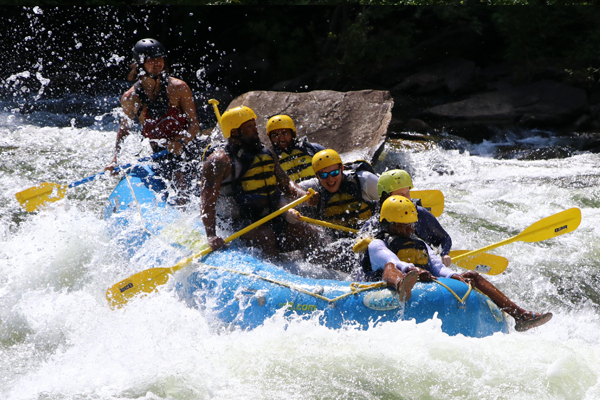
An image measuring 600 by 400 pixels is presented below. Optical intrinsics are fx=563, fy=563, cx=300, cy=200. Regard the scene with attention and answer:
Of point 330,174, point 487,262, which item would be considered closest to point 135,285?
point 330,174

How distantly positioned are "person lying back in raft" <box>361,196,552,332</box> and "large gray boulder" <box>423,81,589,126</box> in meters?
6.98

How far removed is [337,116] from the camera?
835cm

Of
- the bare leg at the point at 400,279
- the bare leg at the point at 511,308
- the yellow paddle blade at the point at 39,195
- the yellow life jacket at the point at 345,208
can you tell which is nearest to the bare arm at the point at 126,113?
the yellow paddle blade at the point at 39,195

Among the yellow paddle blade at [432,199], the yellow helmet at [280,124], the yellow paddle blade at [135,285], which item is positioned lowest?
the yellow paddle blade at [432,199]

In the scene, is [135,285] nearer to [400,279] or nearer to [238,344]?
[238,344]

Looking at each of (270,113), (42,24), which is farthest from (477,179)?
(42,24)

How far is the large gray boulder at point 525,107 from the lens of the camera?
10.1 meters

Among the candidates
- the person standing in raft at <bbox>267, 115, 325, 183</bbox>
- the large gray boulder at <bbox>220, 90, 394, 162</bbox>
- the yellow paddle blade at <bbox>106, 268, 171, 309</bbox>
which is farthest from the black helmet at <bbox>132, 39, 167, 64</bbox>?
the large gray boulder at <bbox>220, 90, 394, 162</bbox>

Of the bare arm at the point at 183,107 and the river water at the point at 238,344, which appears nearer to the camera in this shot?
the river water at the point at 238,344

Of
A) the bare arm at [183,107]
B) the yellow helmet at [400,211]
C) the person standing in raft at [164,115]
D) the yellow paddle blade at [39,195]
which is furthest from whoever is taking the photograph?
the yellow paddle blade at [39,195]

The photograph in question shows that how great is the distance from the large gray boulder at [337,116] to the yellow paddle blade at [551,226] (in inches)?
138

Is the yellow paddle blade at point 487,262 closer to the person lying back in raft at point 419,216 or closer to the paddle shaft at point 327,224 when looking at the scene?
the person lying back in raft at point 419,216

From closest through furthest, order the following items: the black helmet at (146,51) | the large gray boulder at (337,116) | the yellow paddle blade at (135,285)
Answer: the yellow paddle blade at (135,285)
the black helmet at (146,51)
the large gray boulder at (337,116)

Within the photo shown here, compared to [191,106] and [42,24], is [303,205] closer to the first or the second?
[191,106]
